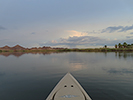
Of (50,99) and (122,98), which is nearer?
(50,99)

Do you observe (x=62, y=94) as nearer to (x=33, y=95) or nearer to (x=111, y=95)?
(x=33, y=95)

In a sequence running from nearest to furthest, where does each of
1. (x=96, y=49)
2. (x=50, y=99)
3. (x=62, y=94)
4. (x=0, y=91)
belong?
(x=50, y=99) < (x=62, y=94) < (x=0, y=91) < (x=96, y=49)

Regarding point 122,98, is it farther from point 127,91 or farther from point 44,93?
point 44,93

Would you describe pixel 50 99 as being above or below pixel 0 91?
above

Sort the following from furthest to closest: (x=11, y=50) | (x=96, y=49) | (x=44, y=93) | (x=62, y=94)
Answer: (x=11, y=50), (x=96, y=49), (x=44, y=93), (x=62, y=94)

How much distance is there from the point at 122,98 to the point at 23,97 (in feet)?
A: 19.0

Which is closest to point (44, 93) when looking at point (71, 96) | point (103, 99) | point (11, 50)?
point (71, 96)

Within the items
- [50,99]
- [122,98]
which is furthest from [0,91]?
[122,98]

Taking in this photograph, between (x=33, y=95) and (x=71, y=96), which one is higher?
(x=71, y=96)

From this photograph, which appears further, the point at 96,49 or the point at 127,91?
the point at 96,49

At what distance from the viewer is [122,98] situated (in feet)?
17.5

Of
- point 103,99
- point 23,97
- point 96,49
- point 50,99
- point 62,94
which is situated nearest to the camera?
point 50,99

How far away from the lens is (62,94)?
4512 mm

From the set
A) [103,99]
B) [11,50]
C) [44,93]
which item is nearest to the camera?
[103,99]
